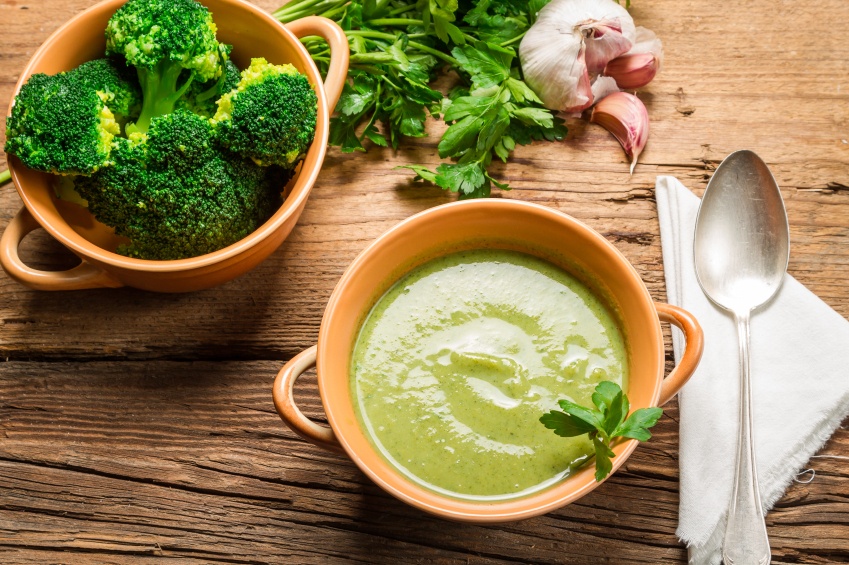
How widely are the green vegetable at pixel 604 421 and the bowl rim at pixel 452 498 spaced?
0.03 meters

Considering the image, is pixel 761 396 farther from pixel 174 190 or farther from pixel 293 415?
pixel 174 190

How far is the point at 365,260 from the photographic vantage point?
61.3 inches

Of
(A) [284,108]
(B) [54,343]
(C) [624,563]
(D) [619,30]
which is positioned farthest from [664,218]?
(B) [54,343]

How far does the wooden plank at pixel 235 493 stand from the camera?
1.71 meters

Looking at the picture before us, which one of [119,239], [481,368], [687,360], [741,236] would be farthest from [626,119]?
[119,239]

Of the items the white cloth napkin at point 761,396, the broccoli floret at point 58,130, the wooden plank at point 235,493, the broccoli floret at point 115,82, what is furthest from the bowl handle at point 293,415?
the white cloth napkin at point 761,396

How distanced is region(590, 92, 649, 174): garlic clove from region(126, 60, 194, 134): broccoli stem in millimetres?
1027

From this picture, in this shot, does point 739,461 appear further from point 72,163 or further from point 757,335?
point 72,163

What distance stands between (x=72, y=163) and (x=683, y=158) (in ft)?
4.83

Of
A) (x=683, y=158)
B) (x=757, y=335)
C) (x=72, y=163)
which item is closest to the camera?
(x=72, y=163)

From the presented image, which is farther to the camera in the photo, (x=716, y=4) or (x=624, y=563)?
(x=716, y=4)

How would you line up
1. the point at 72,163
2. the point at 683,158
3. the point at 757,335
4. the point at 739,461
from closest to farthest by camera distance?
the point at 72,163, the point at 739,461, the point at 757,335, the point at 683,158

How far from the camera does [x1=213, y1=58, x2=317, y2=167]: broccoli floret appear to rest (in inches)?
61.6

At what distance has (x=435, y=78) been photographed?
6.42ft
